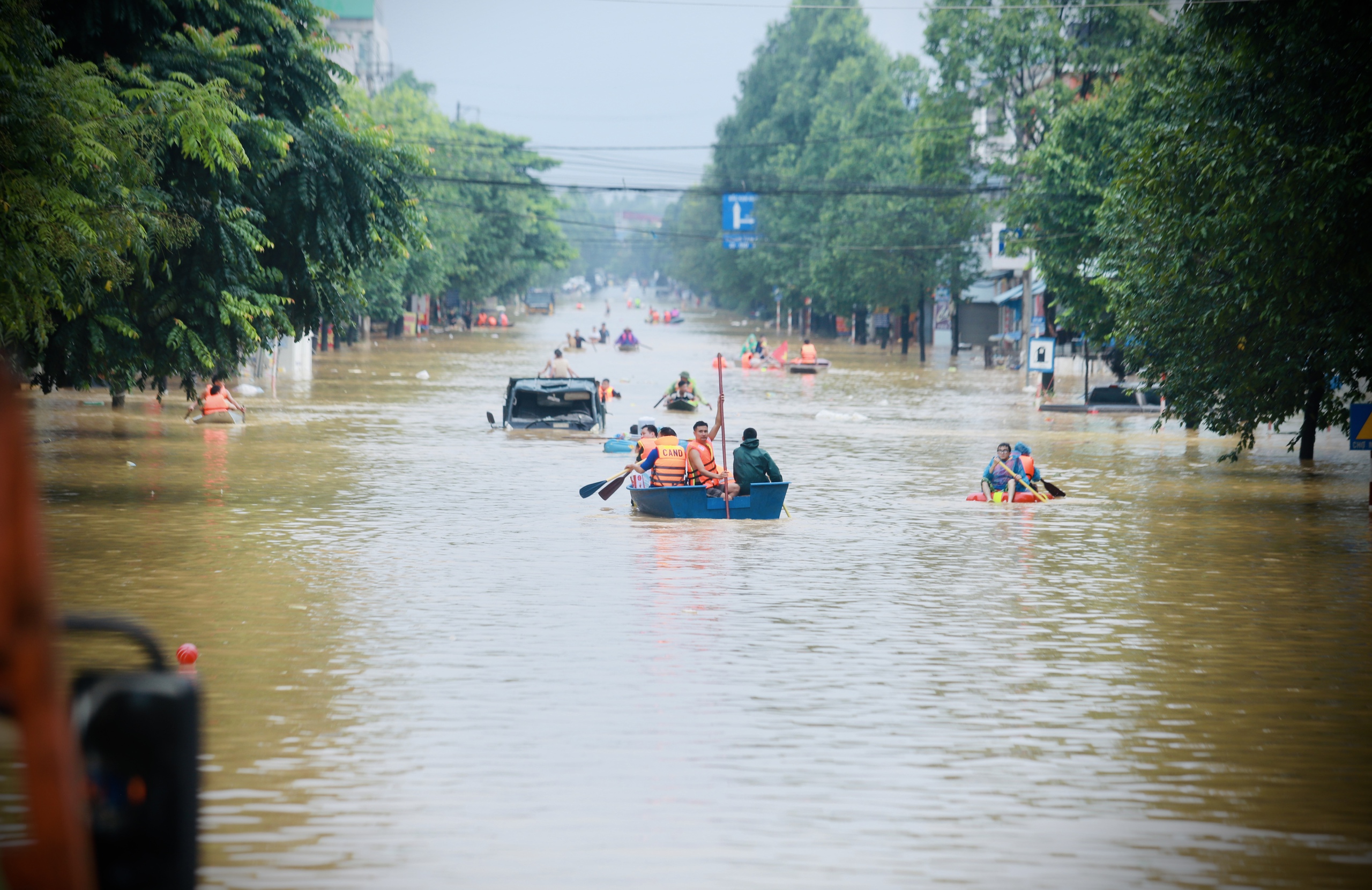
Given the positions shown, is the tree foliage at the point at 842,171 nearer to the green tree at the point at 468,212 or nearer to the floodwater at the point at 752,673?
the green tree at the point at 468,212

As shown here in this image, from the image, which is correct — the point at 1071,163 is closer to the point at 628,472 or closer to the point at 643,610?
the point at 628,472

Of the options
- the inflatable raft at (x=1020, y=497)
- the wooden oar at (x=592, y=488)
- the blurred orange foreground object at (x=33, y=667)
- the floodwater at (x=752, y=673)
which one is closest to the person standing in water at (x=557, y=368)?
the floodwater at (x=752, y=673)

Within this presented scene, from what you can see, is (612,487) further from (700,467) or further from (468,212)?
(468,212)

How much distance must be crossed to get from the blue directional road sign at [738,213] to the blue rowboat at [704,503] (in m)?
70.8

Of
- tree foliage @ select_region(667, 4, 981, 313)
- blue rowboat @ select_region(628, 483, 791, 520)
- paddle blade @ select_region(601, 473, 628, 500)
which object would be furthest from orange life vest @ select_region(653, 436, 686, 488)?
tree foliage @ select_region(667, 4, 981, 313)

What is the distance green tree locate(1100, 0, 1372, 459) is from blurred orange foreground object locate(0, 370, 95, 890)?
709 inches

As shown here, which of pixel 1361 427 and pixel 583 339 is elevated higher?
pixel 583 339

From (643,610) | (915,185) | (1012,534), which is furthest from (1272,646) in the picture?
(915,185)

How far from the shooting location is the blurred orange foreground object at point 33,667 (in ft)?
9.75

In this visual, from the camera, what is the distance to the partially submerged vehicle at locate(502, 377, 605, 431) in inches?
1416

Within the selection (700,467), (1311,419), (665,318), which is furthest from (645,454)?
(665,318)

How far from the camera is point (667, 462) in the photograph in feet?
70.7

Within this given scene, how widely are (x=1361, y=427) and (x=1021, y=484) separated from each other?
498 centimetres

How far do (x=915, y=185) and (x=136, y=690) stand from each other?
79683 mm
